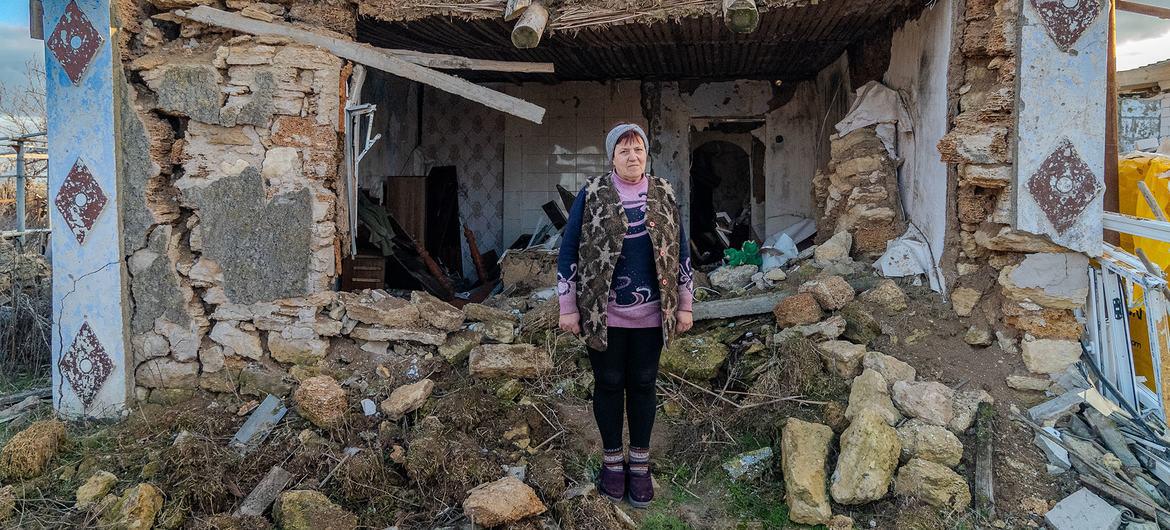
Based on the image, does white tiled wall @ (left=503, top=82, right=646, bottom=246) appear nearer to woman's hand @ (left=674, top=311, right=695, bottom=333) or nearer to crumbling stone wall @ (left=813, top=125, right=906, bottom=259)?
crumbling stone wall @ (left=813, top=125, right=906, bottom=259)

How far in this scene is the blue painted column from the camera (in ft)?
13.8

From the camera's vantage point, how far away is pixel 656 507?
335 centimetres

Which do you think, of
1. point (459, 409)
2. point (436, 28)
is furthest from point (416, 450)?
point (436, 28)

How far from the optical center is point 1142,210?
395 centimetres

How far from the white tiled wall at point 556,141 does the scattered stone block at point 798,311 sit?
4434mm

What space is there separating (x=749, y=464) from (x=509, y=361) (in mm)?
1530

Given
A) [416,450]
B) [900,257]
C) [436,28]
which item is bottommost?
[416,450]

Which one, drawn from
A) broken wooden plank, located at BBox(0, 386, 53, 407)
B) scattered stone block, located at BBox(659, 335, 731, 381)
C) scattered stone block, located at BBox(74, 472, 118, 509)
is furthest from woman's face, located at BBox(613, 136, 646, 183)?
broken wooden plank, located at BBox(0, 386, 53, 407)

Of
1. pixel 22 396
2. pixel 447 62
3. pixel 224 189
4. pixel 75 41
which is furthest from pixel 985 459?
pixel 22 396

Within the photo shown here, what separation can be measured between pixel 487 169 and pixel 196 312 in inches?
191

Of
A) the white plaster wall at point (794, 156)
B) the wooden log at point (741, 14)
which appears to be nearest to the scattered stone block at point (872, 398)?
the wooden log at point (741, 14)

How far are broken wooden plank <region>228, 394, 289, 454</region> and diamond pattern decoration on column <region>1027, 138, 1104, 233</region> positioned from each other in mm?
4482

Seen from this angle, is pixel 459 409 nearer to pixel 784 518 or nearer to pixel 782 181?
pixel 784 518

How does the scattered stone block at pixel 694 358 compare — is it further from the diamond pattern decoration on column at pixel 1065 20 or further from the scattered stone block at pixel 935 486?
the diamond pattern decoration on column at pixel 1065 20
